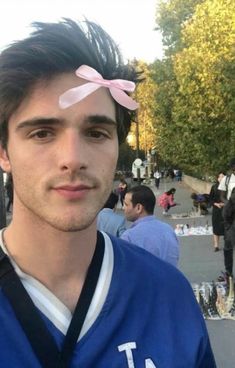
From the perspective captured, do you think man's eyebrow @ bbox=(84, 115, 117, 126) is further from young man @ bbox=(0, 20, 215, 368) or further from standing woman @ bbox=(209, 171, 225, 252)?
standing woman @ bbox=(209, 171, 225, 252)

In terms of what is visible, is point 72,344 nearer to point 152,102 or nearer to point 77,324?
point 77,324

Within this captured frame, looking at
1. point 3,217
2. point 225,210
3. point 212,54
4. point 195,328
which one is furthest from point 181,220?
point 195,328

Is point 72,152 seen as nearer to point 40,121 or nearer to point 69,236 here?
point 40,121

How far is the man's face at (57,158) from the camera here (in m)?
1.41

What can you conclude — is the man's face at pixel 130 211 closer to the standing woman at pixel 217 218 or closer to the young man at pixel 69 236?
the young man at pixel 69 236

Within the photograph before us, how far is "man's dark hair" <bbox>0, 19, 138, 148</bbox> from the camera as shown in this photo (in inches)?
57.6

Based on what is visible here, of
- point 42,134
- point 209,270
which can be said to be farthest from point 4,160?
point 209,270

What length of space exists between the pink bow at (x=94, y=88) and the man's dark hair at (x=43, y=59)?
0.03 m

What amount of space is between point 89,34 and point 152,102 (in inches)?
1113

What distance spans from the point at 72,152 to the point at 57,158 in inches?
1.6

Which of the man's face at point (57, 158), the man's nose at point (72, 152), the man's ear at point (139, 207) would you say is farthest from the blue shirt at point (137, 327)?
the man's ear at point (139, 207)

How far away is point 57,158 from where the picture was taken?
141cm

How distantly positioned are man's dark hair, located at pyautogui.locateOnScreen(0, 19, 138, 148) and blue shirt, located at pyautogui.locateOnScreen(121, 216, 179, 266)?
3205mm

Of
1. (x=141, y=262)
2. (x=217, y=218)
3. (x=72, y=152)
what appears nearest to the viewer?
(x=72, y=152)
